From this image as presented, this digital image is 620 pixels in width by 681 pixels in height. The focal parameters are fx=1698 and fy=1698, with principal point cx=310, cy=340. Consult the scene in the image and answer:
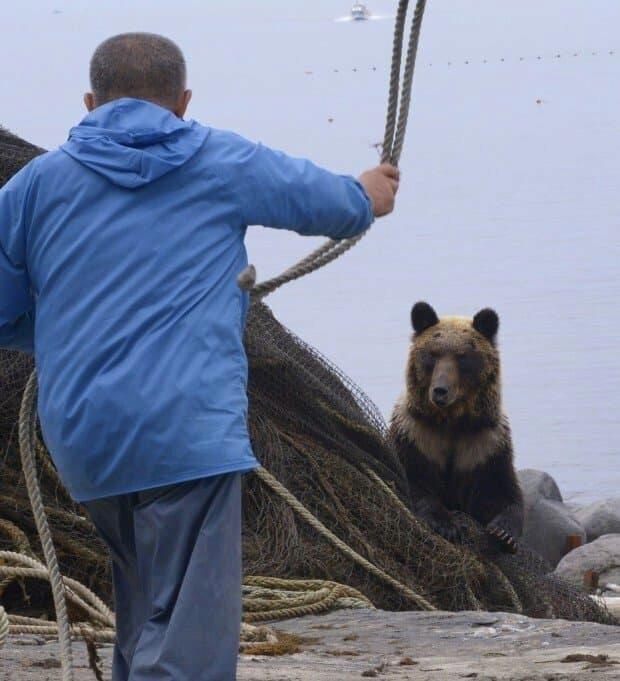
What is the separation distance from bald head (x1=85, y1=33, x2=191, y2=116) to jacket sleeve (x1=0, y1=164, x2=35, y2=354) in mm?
298

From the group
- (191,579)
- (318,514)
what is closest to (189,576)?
(191,579)

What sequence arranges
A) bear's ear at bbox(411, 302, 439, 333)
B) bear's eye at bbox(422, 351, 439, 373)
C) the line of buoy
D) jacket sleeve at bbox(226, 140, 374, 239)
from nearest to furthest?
jacket sleeve at bbox(226, 140, 374, 239), bear's eye at bbox(422, 351, 439, 373), bear's ear at bbox(411, 302, 439, 333), the line of buoy

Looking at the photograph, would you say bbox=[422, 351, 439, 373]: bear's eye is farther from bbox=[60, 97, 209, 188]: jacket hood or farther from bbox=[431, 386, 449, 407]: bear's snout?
bbox=[60, 97, 209, 188]: jacket hood

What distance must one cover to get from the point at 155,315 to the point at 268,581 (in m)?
3.32

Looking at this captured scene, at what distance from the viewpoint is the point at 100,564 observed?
7.01m

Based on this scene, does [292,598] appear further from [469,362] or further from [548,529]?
[548,529]

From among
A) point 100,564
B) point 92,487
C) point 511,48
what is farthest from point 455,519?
point 511,48

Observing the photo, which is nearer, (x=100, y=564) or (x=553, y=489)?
(x=100, y=564)

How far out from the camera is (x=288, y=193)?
4.09 metres

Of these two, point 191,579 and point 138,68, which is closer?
point 191,579

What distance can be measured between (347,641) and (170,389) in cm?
269

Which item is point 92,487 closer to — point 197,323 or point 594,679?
point 197,323

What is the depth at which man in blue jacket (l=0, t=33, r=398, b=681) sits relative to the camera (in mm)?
3979

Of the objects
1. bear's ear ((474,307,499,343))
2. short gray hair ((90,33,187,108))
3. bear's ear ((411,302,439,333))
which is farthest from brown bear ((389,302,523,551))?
short gray hair ((90,33,187,108))
